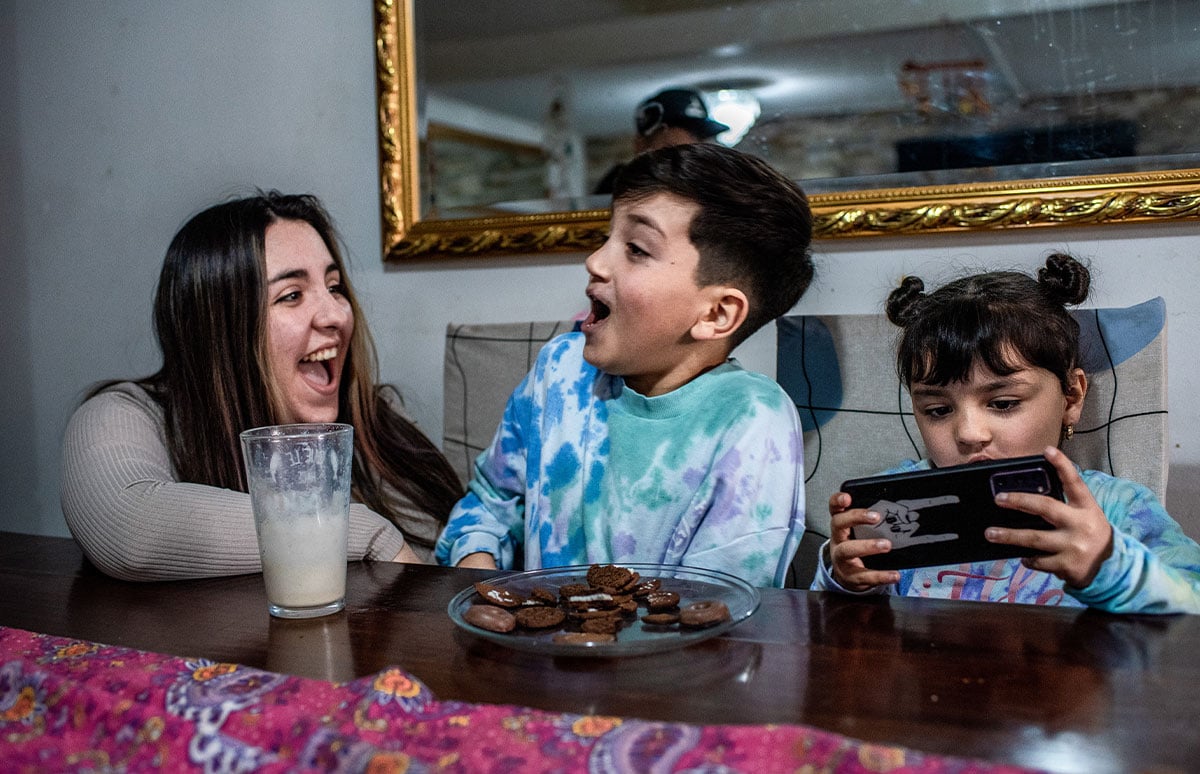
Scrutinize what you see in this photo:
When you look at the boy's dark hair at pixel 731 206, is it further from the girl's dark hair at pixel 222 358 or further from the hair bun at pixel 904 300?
the girl's dark hair at pixel 222 358

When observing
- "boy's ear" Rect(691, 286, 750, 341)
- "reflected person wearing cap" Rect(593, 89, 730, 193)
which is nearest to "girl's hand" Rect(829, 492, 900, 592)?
"boy's ear" Rect(691, 286, 750, 341)

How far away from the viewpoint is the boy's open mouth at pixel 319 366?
62.6 inches

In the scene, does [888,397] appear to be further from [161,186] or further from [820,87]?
[161,186]

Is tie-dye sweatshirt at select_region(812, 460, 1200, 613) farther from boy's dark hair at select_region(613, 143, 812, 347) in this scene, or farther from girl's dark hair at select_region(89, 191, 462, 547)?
girl's dark hair at select_region(89, 191, 462, 547)

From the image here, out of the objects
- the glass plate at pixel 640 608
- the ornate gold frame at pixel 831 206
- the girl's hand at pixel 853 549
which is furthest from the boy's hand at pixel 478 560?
the ornate gold frame at pixel 831 206

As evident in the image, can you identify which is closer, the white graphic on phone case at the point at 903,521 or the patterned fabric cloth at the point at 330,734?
the patterned fabric cloth at the point at 330,734

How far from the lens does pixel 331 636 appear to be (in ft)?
2.82

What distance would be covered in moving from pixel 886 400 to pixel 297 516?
2.76 ft

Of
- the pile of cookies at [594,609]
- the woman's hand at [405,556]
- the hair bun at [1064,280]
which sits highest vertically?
the hair bun at [1064,280]

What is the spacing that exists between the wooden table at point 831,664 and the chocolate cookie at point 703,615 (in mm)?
18

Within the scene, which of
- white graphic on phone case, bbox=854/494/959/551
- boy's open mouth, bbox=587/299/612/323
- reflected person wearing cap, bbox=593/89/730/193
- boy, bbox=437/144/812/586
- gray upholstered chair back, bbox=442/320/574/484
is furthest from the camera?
reflected person wearing cap, bbox=593/89/730/193

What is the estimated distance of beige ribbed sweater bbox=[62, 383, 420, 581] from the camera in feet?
3.67

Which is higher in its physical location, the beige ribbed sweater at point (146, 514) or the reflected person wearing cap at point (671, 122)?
the reflected person wearing cap at point (671, 122)

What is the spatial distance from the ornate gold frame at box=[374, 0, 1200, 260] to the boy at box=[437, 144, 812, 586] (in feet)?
1.31
